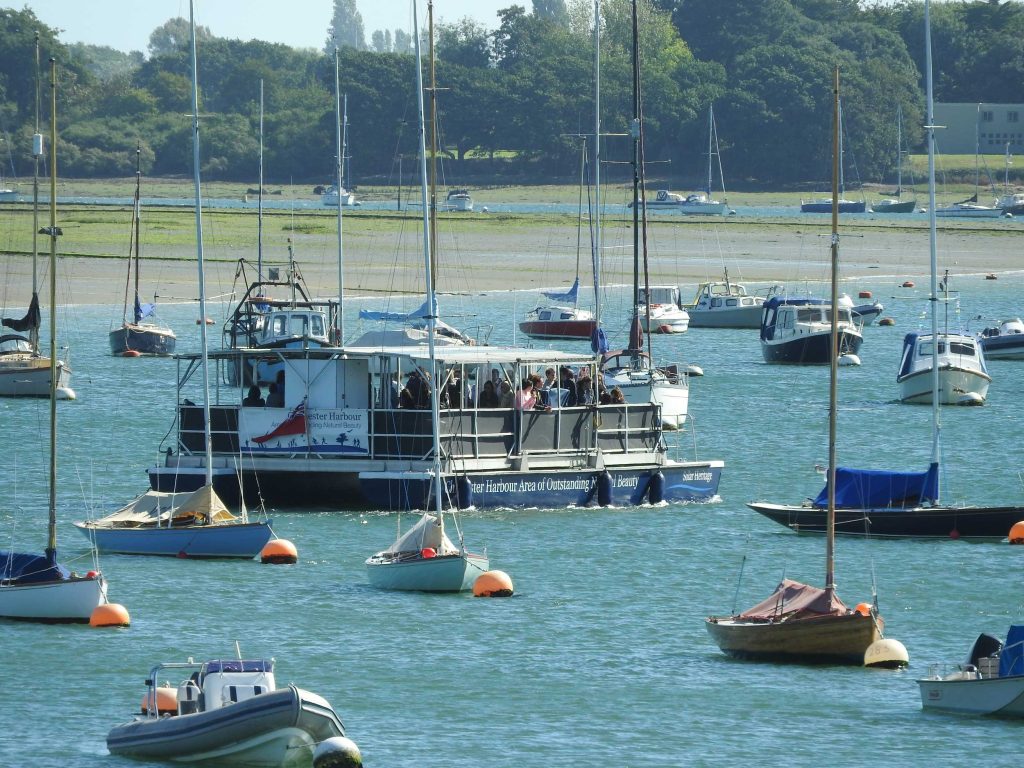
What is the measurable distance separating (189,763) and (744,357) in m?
64.6

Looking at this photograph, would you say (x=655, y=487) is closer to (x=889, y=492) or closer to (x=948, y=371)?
(x=889, y=492)

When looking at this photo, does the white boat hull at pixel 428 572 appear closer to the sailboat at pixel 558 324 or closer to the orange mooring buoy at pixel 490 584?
the orange mooring buoy at pixel 490 584

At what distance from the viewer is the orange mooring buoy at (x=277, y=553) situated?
38.4 meters

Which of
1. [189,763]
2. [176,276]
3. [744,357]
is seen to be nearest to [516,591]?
[189,763]

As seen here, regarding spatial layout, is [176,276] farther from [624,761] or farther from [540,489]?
[624,761]

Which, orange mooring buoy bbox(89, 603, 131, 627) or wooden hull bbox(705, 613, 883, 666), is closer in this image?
wooden hull bbox(705, 613, 883, 666)

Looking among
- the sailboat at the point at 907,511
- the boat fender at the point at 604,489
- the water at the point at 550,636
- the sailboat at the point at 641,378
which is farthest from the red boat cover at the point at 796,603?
the sailboat at the point at 641,378

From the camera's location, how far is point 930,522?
40750 millimetres

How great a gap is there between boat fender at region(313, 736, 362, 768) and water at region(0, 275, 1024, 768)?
210 centimetres

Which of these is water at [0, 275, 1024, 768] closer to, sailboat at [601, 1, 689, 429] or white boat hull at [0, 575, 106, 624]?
white boat hull at [0, 575, 106, 624]

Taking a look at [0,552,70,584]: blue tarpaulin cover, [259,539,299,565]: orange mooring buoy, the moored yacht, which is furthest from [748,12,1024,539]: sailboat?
the moored yacht

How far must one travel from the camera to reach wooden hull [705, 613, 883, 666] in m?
30.7

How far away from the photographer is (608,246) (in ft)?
435

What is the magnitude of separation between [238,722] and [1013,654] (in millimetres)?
10410
